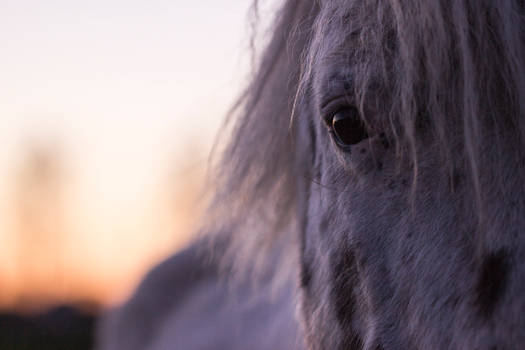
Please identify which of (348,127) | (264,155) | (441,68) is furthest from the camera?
(264,155)

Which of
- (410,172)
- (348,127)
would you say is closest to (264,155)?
(348,127)

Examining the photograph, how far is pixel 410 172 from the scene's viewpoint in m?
0.93

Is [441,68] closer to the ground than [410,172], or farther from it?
farther from it

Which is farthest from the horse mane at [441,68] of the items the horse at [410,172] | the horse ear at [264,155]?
the horse ear at [264,155]

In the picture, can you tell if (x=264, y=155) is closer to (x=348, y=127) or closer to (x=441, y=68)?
(x=348, y=127)

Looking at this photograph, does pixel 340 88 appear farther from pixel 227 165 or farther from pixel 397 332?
pixel 227 165

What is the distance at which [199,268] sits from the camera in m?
3.50

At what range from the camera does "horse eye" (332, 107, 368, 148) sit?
1.03 metres

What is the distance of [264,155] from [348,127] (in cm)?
56

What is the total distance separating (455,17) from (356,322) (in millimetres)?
537

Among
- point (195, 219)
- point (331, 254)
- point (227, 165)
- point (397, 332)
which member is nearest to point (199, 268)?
point (195, 219)

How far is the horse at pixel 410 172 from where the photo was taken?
0.79 meters

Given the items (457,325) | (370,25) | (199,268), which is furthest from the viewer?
(199,268)

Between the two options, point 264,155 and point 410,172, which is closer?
point 410,172
